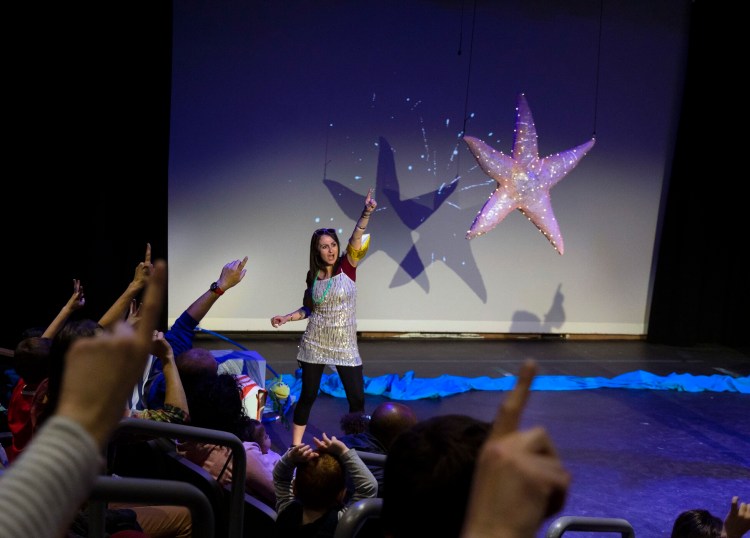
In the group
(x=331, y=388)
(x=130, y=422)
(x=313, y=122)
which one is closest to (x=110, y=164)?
(x=313, y=122)

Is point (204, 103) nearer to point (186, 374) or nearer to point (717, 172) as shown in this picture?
point (186, 374)

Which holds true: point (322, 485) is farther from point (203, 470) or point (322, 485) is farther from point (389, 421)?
point (389, 421)

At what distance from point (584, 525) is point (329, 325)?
111 inches

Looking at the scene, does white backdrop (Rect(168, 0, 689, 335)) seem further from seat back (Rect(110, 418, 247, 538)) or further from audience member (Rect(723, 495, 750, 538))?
audience member (Rect(723, 495, 750, 538))

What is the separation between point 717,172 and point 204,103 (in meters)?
5.54

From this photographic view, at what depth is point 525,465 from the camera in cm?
55

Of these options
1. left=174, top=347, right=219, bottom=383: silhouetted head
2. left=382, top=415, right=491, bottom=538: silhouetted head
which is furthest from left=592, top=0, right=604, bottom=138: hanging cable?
left=382, top=415, right=491, bottom=538: silhouetted head

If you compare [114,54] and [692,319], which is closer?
[114,54]

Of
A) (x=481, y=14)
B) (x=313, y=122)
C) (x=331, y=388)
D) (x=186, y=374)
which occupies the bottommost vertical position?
(x=331, y=388)

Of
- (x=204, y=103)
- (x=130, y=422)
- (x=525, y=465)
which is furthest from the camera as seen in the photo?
(x=204, y=103)

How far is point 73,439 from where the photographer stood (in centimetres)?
60

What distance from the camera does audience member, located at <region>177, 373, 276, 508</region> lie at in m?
2.67

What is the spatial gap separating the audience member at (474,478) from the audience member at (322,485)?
1.11m

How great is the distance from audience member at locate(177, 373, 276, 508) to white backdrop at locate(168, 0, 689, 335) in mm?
4803
